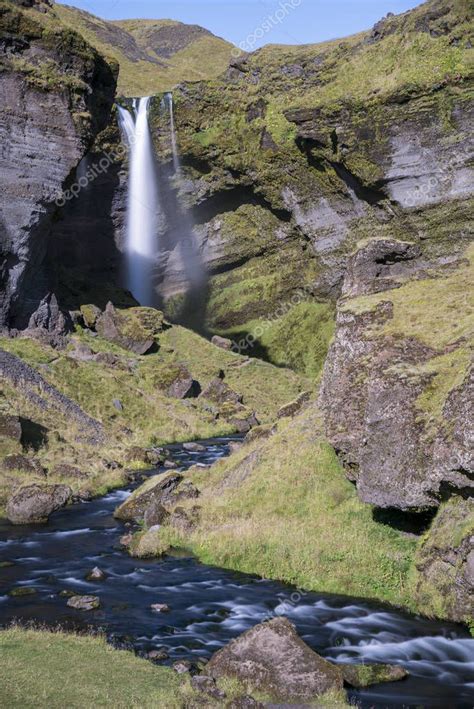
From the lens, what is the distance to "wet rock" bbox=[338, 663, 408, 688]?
1533 centimetres

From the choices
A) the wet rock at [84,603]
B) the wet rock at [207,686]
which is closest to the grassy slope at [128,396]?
the wet rock at [84,603]

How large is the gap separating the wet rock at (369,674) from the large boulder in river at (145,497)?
16631 millimetres

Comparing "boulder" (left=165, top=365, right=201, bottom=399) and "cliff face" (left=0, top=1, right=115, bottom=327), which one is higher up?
"cliff face" (left=0, top=1, right=115, bottom=327)

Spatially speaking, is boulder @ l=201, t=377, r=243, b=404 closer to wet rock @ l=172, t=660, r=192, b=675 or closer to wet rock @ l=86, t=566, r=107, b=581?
wet rock @ l=86, t=566, r=107, b=581

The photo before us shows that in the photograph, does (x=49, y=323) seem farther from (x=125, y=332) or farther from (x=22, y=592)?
(x=22, y=592)

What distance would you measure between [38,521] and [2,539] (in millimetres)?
3218

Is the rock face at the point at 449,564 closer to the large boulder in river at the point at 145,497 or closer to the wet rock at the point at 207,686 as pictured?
the wet rock at the point at 207,686

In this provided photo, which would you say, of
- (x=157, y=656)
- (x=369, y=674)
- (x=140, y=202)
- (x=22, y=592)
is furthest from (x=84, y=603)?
(x=140, y=202)

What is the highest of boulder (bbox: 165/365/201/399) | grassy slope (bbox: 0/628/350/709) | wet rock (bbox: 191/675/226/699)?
boulder (bbox: 165/365/201/399)

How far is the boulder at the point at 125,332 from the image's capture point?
80.2 meters

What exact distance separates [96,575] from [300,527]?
284 inches

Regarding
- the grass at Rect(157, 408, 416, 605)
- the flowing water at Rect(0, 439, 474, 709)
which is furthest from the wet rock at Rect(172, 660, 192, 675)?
the grass at Rect(157, 408, 416, 605)

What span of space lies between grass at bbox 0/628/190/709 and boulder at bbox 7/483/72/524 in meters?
14.5

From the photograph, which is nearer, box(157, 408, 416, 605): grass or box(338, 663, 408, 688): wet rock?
box(338, 663, 408, 688): wet rock
